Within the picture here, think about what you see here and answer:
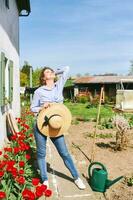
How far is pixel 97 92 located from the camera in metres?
39.4

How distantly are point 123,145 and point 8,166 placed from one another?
5032 millimetres

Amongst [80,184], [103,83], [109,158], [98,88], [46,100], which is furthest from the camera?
[98,88]

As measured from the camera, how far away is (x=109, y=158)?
7855 millimetres

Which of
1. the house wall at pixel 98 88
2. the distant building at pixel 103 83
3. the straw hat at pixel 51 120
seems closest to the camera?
the straw hat at pixel 51 120

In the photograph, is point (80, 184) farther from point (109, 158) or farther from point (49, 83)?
point (109, 158)

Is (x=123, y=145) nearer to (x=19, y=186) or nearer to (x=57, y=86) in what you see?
(x=57, y=86)

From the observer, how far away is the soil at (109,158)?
5492mm

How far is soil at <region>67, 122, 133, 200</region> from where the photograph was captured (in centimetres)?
549

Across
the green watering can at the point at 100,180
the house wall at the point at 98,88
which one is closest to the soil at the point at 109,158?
the green watering can at the point at 100,180

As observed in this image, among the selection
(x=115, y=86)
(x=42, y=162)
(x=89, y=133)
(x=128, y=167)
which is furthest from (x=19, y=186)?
(x=115, y=86)

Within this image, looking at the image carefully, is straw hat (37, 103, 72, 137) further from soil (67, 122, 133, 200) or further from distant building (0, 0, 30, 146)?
distant building (0, 0, 30, 146)

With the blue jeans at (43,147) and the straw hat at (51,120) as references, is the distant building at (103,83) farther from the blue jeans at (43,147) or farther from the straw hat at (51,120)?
the straw hat at (51,120)

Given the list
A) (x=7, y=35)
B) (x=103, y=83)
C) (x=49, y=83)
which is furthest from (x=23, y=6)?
(x=103, y=83)

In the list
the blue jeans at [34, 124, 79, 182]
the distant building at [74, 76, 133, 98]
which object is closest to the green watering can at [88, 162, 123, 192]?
the blue jeans at [34, 124, 79, 182]
